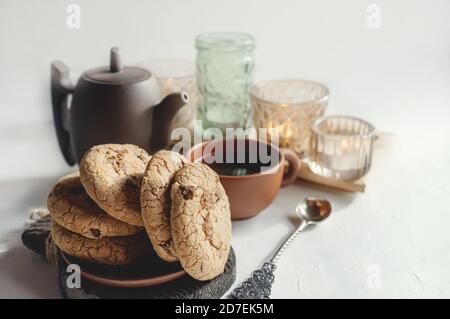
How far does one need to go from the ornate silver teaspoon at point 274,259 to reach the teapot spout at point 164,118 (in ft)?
0.82

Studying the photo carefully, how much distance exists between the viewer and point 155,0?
1366mm

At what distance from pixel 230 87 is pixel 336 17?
37 cm

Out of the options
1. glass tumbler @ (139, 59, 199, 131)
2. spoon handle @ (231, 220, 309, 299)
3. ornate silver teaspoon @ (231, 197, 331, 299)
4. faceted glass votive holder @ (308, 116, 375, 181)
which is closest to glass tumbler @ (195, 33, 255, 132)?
glass tumbler @ (139, 59, 199, 131)

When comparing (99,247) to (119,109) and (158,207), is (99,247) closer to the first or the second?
(158,207)

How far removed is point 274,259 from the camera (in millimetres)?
808

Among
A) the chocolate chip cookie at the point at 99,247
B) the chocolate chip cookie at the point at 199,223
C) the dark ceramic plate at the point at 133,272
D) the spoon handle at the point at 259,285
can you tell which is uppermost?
the chocolate chip cookie at the point at 199,223

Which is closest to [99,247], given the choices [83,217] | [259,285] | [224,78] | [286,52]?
[83,217]

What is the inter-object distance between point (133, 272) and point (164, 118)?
33cm

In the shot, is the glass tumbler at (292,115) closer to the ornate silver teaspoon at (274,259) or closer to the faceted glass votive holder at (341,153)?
the faceted glass votive holder at (341,153)

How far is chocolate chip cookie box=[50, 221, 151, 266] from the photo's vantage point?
0.70 m

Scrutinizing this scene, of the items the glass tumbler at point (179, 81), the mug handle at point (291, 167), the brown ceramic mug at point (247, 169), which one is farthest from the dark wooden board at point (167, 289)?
the glass tumbler at point (179, 81)

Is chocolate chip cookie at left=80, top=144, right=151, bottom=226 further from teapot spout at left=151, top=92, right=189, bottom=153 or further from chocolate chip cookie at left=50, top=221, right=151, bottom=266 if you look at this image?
teapot spout at left=151, top=92, right=189, bottom=153

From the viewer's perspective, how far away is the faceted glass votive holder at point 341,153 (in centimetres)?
100
